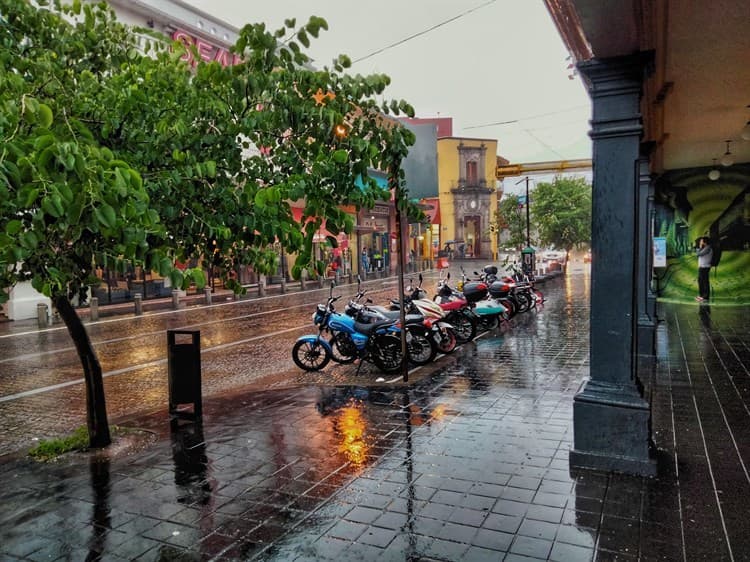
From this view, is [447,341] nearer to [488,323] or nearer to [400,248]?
[400,248]

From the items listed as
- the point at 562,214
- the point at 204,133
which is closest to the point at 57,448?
the point at 204,133

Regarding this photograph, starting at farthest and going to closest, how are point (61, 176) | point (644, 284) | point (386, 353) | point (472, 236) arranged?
point (472, 236)
point (644, 284)
point (386, 353)
point (61, 176)

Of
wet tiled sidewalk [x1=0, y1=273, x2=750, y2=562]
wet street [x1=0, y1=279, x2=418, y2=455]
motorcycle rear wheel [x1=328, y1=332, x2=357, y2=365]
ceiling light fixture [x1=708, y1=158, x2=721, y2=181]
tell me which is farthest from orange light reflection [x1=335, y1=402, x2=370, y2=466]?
ceiling light fixture [x1=708, y1=158, x2=721, y2=181]

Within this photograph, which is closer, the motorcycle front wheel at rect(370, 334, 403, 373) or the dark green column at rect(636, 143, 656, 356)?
the motorcycle front wheel at rect(370, 334, 403, 373)

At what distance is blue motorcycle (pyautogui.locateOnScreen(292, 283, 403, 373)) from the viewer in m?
9.35

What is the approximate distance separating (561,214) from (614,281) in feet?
91.4

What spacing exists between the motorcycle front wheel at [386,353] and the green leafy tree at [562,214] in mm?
23778

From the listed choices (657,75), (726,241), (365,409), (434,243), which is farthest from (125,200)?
(434,243)

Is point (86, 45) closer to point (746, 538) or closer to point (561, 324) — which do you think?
point (746, 538)

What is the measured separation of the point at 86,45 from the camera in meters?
5.92

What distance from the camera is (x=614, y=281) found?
5.08 metres

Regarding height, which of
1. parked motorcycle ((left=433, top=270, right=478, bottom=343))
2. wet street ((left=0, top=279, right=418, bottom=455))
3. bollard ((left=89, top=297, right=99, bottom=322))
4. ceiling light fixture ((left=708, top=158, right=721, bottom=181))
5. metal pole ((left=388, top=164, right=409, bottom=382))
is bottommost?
wet street ((left=0, top=279, right=418, bottom=455))

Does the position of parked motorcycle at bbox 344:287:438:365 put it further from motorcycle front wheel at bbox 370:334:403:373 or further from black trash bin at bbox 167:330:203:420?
black trash bin at bbox 167:330:203:420

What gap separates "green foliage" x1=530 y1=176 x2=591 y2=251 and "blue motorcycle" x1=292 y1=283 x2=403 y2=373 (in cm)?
2355
